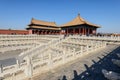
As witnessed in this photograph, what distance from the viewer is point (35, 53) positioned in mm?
20938

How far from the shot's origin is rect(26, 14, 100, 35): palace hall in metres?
33.5

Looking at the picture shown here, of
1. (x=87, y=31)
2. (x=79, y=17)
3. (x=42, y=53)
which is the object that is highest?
(x=79, y=17)

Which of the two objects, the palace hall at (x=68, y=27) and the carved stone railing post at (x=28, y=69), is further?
the palace hall at (x=68, y=27)

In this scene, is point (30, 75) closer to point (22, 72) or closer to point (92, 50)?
point (22, 72)

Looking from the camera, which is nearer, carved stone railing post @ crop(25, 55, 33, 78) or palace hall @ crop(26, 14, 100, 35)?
carved stone railing post @ crop(25, 55, 33, 78)

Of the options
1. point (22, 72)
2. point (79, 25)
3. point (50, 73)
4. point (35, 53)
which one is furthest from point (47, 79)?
point (79, 25)

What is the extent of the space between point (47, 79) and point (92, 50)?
928 centimetres

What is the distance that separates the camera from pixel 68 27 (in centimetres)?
3653

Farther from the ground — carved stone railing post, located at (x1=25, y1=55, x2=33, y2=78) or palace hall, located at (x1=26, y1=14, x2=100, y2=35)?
palace hall, located at (x1=26, y1=14, x2=100, y2=35)

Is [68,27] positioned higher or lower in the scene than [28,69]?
higher

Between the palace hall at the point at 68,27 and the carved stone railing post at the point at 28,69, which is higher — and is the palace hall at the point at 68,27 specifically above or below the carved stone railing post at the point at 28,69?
above

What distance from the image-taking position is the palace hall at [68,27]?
33.5m

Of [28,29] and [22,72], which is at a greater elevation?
[28,29]

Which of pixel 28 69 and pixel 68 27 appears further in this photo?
pixel 68 27
